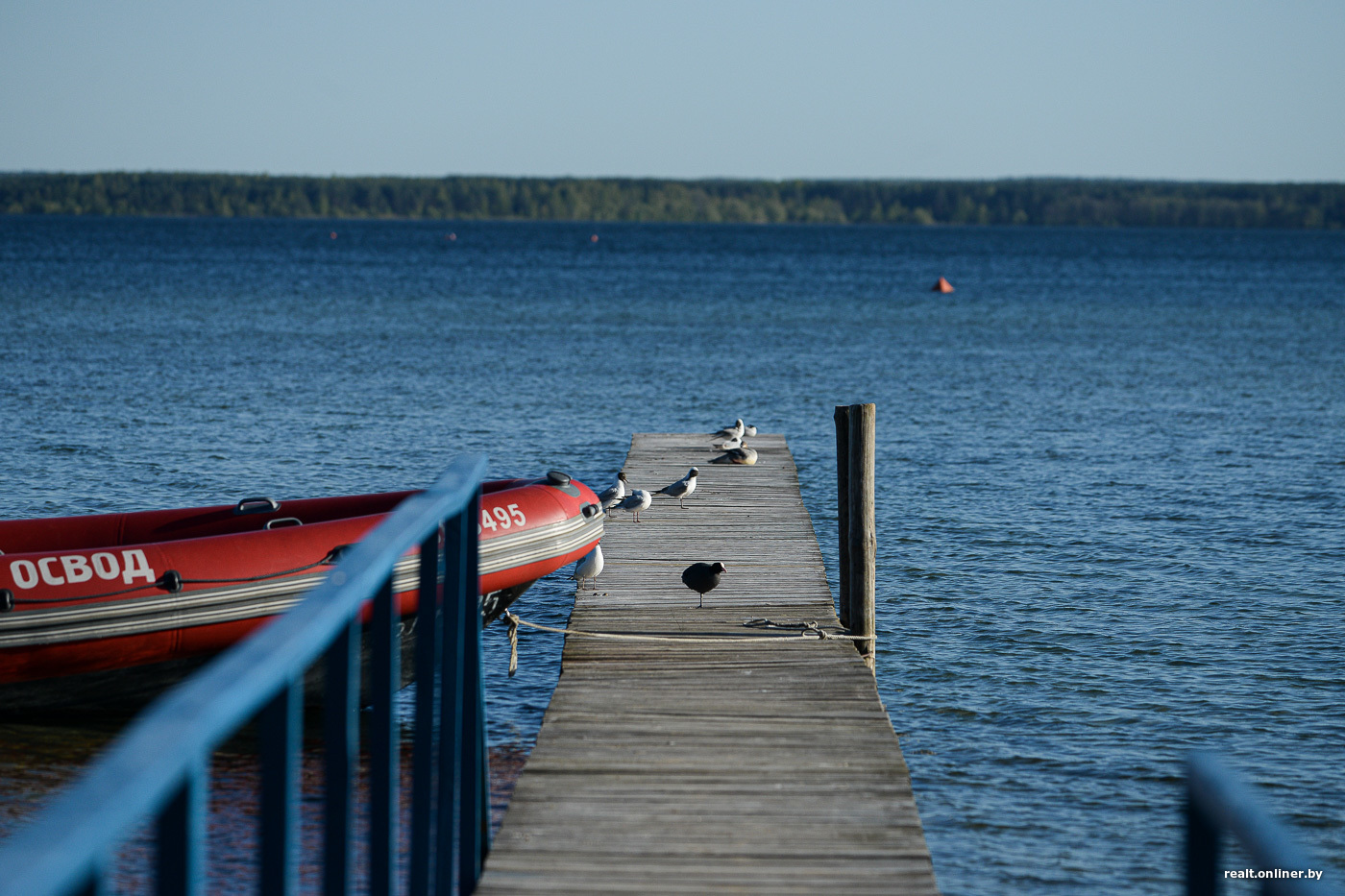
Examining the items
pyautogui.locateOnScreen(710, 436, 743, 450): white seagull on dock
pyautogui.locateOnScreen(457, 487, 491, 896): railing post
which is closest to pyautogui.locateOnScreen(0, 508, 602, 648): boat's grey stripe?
pyautogui.locateOnScreen(457, 487, 491, 896): railing post

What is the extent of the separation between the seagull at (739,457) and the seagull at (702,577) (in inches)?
216

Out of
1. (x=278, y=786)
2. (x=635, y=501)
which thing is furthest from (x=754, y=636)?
(x=278, y=786)

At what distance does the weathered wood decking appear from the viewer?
389 cm

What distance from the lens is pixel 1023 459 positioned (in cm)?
1659

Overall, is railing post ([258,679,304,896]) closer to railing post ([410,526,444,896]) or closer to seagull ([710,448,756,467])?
railing post ([410,526,444,896])

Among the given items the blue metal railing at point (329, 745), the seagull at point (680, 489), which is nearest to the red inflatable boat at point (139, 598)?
the blue metal railing at point (329, 745)

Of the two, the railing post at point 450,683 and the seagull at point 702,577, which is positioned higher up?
the railing post at point 450,683

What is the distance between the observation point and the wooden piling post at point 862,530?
24.9 feet

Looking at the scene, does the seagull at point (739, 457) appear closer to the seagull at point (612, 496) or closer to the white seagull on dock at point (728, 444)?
the white seagull on dock at point (728, 444)

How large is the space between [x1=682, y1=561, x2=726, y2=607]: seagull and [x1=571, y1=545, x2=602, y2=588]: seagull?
89 centimetres

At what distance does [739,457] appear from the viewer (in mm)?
13016

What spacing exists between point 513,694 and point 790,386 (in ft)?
56.7

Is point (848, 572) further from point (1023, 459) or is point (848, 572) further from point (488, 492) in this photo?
point (1023, 459)

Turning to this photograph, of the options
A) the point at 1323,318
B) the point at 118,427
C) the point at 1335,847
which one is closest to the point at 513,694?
the point at 1335,847
